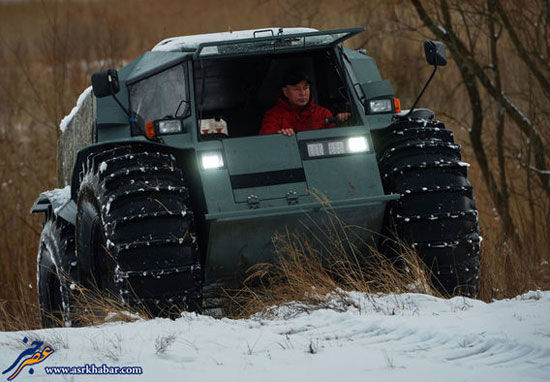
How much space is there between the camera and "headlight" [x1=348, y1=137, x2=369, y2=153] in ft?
21.1

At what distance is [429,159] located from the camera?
6383mm

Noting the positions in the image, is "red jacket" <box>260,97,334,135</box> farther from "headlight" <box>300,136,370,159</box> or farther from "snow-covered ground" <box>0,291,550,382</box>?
"snow-covered ground" <box>0,291,550,382</box>

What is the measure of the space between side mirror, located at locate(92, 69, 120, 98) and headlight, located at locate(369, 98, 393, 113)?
1.87m

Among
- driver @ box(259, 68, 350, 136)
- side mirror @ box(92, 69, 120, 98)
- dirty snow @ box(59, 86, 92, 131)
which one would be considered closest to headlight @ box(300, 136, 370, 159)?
driver @ box(259, 68, 350, 136)

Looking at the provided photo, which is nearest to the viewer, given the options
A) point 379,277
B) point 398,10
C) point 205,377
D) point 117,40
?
point 205,377

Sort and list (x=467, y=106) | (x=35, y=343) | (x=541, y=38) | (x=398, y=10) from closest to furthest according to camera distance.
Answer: (x=35, y=343) < (x=541, y=38) < (x=398, y=10) < (x=467, y=106)

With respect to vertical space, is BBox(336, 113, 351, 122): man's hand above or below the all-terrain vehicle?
above

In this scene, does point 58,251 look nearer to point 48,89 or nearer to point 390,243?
point 390,243

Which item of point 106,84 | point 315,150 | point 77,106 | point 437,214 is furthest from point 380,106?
point 77,106

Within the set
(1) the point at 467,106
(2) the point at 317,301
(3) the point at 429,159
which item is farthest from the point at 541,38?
(2) the point at 317,301

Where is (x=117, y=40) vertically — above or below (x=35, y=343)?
above

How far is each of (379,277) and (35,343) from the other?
2546mm
